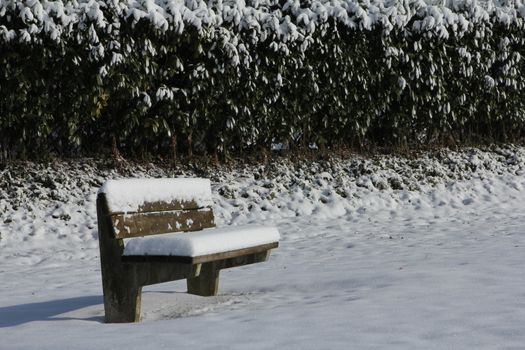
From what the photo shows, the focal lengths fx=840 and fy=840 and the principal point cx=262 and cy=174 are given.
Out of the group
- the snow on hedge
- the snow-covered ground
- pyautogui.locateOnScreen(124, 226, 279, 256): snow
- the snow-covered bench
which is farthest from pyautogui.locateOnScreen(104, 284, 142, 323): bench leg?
the snow on hedge

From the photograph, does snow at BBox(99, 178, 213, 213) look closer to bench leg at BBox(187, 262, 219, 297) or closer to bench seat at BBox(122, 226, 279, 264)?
bench seat at BBox(122, 226, 279, 264)

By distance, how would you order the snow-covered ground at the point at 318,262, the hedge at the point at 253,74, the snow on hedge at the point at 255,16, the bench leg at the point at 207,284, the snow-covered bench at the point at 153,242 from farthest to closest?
the hedge at the point at 253,74 → the snow on hedge at the point at 255,16 → the bench leg at the point at 207,284 → the snow-covered bench at the point at 153,242 → the snow-covered ground at the point at 318,262

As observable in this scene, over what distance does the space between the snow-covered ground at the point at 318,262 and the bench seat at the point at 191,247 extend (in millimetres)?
350

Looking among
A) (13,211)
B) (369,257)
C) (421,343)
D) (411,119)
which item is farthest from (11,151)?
(421,343)

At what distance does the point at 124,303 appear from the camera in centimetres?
482

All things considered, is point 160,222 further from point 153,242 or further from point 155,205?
point 153,242

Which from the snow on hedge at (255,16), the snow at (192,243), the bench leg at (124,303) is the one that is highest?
the snow on hedge at (255,16)

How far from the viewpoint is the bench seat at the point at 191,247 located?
4480 mm

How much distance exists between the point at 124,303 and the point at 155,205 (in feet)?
2.18

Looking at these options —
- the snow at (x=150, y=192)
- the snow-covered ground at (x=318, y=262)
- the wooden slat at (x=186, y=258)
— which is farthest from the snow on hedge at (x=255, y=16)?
the wooden slat at (x=186, y=258)

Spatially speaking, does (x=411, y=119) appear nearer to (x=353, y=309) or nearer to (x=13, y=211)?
(x=13, y=211)

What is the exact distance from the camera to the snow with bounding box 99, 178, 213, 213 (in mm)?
4848

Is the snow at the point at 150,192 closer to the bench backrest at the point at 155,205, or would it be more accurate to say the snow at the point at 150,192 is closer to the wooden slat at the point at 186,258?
the bench backrest at the point at 155,205

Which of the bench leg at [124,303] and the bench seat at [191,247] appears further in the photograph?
the bench leg at [124,303]
